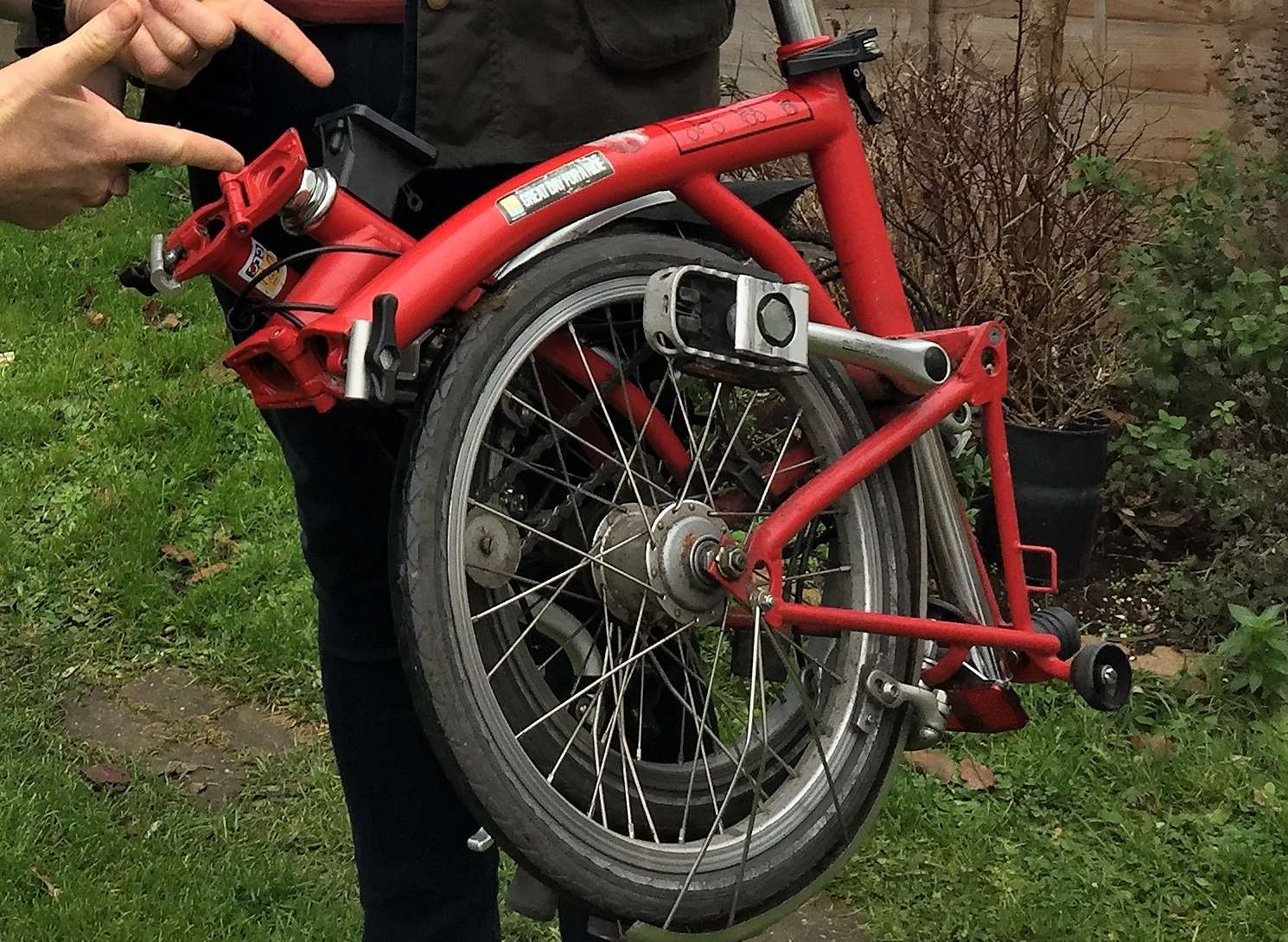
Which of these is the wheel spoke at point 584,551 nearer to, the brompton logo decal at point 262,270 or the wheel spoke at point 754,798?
the wheel spoke at point 754,798

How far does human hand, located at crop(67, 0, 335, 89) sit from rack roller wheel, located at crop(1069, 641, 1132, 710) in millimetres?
1162

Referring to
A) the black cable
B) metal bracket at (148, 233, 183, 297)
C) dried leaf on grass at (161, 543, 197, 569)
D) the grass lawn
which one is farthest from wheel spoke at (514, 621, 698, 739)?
dried leaf on grass at (161, 543, 197, 569)

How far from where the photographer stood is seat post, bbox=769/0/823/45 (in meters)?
1.75

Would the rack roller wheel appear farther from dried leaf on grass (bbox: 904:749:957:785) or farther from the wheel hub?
dried leaf on grass (bbox: 904:749:957:785)

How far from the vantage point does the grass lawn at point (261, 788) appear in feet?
8.87

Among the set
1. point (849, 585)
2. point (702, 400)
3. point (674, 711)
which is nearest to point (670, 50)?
point (702, 400)

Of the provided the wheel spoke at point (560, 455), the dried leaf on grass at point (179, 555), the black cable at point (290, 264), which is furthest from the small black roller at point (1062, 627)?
the dried leaf on grass at point (179, 555)

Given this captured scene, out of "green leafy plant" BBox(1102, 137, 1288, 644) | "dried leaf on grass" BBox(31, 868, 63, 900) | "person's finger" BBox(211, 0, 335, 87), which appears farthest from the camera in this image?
"green leafy plant" BBox(1102, 137, 1288, 644)

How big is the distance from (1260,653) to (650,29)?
92.9 inches

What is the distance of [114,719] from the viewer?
3.33 metres

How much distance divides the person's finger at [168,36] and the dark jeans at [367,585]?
0.22 m

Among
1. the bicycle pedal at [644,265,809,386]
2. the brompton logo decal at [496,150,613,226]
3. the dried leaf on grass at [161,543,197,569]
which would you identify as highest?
the brompton logo decal at [496,150,613,226]

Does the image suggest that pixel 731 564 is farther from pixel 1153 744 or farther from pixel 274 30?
pixel 1153 744

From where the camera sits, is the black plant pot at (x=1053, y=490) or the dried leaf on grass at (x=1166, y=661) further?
the black plant pot at (x=1053, y=490)
